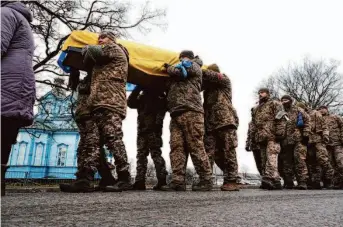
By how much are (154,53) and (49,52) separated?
30.9 feet

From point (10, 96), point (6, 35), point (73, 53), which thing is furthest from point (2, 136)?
point (73, 53)

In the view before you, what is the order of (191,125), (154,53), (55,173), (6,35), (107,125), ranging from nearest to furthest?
(6,35), (107,125), (191,125), (154,53), (55,173)

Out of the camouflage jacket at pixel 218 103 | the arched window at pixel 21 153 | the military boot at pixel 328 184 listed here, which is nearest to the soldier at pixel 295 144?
the military boot at pixel 328 184

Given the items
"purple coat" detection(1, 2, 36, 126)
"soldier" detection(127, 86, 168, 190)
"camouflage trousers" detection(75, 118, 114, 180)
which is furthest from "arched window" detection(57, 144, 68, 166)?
"purple coat" detection(1, 2, 36, 126)

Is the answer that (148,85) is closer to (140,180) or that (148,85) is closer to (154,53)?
(154,53)

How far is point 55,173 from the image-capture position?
32.0 metres

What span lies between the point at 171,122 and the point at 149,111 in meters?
0.76

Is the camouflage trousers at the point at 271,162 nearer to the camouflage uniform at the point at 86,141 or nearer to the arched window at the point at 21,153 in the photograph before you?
the camouflage uniform at the point at 86,141

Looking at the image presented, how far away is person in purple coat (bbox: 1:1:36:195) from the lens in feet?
8.74

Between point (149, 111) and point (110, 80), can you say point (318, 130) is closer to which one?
point (149, 111)

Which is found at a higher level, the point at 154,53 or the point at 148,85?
the point at 154,53

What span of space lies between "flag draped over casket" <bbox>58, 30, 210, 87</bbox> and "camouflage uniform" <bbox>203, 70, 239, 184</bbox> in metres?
0.84

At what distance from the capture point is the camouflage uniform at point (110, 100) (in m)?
4.05

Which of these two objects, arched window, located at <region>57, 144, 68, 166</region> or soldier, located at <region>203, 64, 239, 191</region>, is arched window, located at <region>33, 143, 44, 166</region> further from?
soldier, located at <region>203, 64, 239, 191</region>
